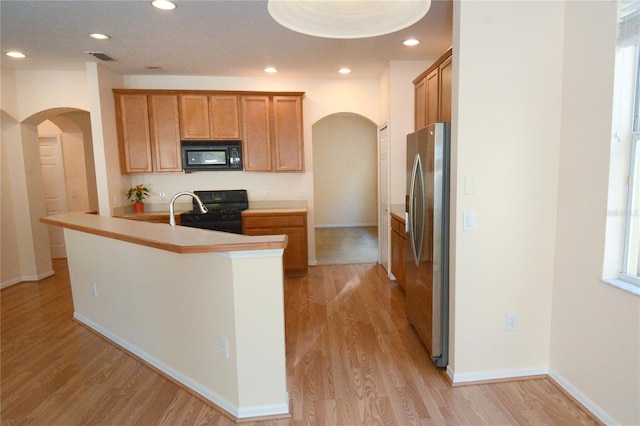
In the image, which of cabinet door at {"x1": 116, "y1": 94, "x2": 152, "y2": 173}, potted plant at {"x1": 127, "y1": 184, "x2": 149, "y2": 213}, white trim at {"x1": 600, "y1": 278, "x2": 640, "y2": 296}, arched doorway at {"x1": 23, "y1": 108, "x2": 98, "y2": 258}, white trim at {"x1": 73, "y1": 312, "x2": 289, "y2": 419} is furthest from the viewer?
arched doorway at {"x1": 23, "y1": 108, "x2": 98, "y2": 258}

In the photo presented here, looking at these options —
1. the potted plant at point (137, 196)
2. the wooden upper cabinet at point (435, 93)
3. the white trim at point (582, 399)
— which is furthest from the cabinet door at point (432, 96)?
the potted plant at point (137, 196)

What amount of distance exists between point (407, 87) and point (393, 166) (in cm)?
99

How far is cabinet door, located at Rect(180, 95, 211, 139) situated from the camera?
4.50 metres

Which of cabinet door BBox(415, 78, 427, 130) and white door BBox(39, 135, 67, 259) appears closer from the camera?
cabinet door BBox(415, 78, 427, 130)

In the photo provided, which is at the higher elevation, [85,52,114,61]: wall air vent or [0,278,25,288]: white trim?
[85,52,114,61]: wall air vent

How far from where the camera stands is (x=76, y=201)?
5.82m

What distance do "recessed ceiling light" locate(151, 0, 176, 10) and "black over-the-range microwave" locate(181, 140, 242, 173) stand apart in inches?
81.3

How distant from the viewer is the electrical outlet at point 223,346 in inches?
77.1

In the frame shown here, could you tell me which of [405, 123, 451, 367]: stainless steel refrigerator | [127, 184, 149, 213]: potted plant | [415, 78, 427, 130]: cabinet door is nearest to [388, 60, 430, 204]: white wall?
[415, 78, 427, 130]: cabinet door

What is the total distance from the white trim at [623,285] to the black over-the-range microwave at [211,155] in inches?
158

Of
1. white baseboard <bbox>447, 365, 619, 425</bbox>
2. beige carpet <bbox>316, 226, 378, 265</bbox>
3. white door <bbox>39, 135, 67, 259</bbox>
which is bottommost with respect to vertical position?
white baseboard <bbox>447, 365, 619, 425</bbox>

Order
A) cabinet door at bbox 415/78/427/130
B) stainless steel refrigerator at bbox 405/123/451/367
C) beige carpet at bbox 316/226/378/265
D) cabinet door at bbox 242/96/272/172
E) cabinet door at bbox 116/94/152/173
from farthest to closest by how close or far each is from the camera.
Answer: beige carpet at bbox 316/226/378/265 → cabinet door at bbox 242/96/272/172 → cabinet door at bbox 116/94/152/173 → cabinet door at bbox 415/78/427/130 → stainless steel refrigerator at bbox 405/123/451/367

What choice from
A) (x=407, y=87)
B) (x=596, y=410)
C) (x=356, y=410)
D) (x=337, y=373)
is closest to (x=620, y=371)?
(x=596, y=410)

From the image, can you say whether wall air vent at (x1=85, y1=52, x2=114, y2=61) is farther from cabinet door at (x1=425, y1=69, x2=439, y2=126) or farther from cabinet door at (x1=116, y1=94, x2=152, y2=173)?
cabinet door at (x1=425, y1=69, x2=439, y2=126)
